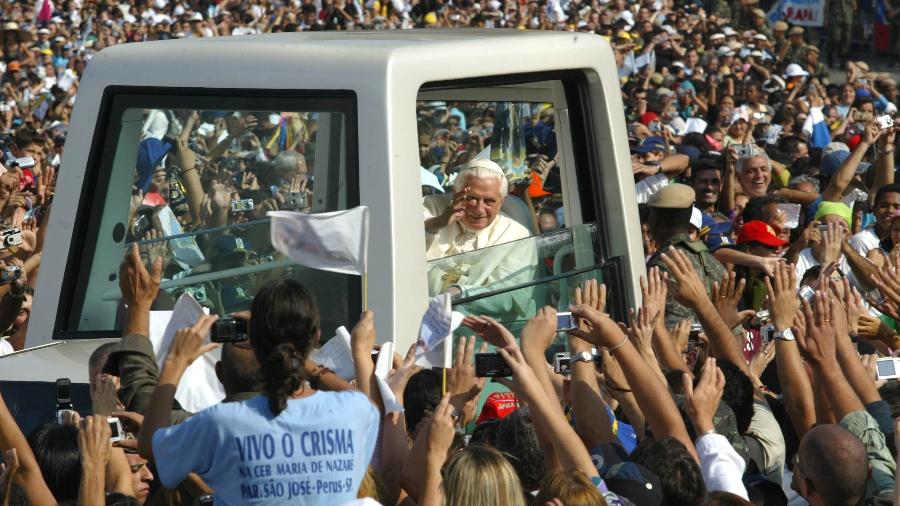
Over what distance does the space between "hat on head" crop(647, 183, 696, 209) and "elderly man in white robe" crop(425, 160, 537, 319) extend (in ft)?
3.70

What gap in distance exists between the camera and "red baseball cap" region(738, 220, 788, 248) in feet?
23.7

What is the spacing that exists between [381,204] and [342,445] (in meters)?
1.45

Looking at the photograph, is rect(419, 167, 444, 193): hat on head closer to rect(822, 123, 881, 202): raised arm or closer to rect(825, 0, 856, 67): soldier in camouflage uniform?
rect(822, 123, 881, 202): raised arm

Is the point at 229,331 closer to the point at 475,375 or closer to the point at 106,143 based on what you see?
the point at 475,375

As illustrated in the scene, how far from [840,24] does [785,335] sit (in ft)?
70.7

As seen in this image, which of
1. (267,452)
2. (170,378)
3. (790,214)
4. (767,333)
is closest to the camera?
(267,452)

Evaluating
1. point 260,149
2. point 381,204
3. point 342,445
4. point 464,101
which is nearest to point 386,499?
point 342,445

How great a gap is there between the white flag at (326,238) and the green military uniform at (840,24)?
2218 cm

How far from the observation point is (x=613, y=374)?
15.2 feet

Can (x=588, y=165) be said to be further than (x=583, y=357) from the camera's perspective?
Yes

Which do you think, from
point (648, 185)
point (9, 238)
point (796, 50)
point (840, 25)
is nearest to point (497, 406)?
point (9, 238)

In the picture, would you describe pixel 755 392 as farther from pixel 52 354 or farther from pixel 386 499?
pixel 52 354

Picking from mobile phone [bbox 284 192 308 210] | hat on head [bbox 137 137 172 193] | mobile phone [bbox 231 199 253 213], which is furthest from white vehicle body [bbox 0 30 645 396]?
mobile phone [bbox 231 199 253 213]

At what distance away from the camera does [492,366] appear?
150 inches
